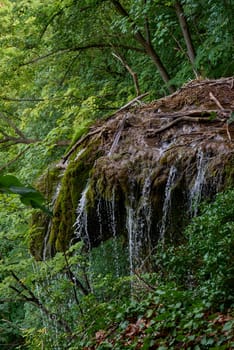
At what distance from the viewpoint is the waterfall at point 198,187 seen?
16.2ft

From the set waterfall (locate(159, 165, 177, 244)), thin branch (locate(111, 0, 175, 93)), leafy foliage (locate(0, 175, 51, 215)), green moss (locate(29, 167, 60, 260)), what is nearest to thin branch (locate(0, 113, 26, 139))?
thin branch (locate(111, 0, 175, 93))

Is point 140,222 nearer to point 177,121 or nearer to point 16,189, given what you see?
point 177,121

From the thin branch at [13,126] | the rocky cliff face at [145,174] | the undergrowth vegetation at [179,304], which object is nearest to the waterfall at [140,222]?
the rocky cliff face at [145,174]

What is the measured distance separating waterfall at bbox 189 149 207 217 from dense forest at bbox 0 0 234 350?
0.02 metres

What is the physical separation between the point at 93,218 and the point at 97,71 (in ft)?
19.6

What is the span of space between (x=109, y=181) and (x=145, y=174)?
1.27 feet

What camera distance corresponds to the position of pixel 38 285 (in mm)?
5957

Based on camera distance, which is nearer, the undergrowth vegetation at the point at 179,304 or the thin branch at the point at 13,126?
the undergrowth vegetation at the point at 179,304

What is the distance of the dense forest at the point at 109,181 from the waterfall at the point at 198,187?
0.02 m

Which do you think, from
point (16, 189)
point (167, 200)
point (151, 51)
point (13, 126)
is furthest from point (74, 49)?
point (16, 189)

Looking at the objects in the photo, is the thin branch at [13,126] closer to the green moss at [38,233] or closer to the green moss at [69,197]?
the green moss at [38,233]

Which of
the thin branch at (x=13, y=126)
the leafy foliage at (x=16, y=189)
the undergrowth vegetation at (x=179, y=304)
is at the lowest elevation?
the undergrowth vegetation at (x=179, y=304)

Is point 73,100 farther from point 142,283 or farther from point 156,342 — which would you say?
point 156,342

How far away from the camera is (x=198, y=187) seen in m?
4.94
